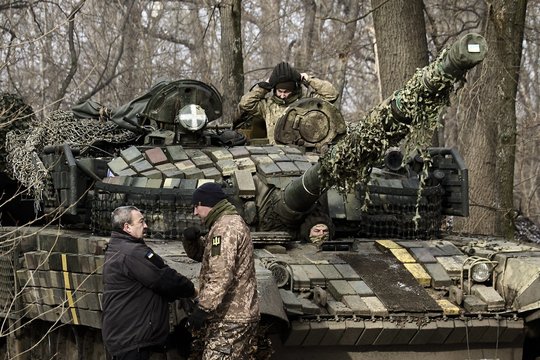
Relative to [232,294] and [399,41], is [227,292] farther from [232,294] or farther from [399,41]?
[399,41]

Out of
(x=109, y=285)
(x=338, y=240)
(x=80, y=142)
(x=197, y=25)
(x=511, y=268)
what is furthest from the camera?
(x=197, y=25)

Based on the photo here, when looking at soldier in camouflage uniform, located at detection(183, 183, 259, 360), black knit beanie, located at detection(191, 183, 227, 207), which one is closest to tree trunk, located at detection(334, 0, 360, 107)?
black knit beanie, located at detection(191, 183, 227, 207)

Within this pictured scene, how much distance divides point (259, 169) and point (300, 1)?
22.8 metres

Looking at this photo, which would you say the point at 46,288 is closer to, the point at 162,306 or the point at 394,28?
the point at 162,306

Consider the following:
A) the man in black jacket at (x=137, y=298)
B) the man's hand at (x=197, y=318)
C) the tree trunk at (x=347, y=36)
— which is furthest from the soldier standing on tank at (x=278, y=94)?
the tree trunk at (x=347, y=36)

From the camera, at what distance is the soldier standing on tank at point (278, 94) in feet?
37.5

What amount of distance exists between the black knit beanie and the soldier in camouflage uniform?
5 centimetres

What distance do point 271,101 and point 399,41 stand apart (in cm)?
423

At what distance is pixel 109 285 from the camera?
801cm

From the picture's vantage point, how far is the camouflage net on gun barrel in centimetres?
762

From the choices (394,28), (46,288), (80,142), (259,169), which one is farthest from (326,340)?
(394,28)

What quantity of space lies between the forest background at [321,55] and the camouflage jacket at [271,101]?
1951 millimetres

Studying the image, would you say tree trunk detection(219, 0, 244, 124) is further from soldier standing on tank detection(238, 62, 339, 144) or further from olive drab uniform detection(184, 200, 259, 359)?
olive drab uniform detection(184, 200, 259, 359)

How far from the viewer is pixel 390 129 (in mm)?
8070
